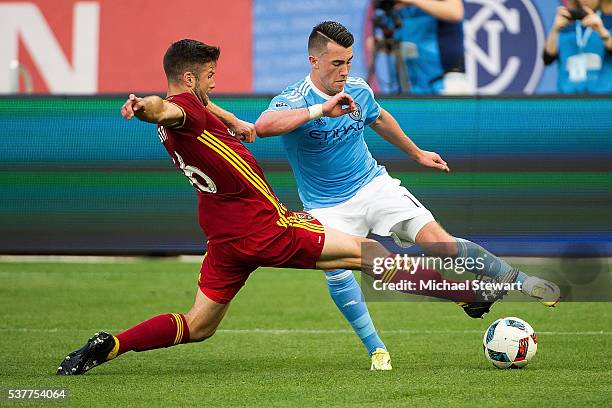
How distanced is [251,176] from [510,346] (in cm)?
187

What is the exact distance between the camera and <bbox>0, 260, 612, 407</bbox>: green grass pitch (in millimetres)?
6156

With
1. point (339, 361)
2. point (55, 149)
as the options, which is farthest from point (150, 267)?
point (339, 361)

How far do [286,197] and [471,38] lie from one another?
5.06 meters

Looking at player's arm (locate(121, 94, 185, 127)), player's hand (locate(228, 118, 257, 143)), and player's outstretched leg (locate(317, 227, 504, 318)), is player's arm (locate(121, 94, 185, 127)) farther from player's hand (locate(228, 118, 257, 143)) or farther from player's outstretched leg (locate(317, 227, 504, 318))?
player's outstretched leg (locate(317, 227, 504, 318))

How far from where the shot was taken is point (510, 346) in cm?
692

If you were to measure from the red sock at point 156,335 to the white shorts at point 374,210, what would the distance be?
3.89 ft

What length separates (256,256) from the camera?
22.1 ft

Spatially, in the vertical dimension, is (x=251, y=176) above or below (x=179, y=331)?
above

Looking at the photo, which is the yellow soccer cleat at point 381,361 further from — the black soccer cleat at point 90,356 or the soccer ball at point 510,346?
the black soccer cleat at point 90,356

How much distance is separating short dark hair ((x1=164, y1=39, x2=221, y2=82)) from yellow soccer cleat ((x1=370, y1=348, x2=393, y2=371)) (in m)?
2.09

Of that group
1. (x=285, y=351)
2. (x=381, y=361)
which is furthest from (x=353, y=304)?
(x=285, y=351)

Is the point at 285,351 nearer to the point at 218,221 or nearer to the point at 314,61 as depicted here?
the point at 218,221

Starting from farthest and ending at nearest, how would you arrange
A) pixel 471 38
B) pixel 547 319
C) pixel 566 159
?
pixel 471 38, pixel 566 159, pixel 547 319

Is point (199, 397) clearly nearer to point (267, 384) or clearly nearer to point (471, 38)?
point (267, 384)
